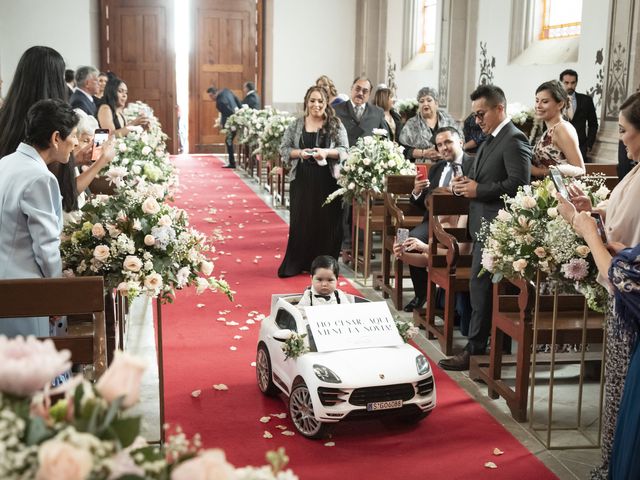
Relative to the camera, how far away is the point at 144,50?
68.6 feet

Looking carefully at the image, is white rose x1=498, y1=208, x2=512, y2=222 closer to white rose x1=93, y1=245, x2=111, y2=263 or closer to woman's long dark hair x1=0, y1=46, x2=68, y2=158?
white rose x1=93, y1=245, x2=111, y2=263

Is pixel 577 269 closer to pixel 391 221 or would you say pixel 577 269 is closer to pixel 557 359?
pixel 557 359

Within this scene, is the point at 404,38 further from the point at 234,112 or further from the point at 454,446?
the point at 454,446

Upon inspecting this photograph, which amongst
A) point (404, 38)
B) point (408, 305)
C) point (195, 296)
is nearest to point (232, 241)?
point (195, 296)

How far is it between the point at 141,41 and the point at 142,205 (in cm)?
1786

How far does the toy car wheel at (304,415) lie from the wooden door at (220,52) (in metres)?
17.7

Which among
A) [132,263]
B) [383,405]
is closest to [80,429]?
[132,263]

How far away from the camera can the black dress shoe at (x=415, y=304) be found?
6914mm

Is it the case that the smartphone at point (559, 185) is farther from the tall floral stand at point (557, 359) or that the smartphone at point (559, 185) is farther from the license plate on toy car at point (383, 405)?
the license plate on toy car at point (383, 405)

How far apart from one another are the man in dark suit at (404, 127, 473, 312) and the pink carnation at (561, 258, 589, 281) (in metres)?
2.38

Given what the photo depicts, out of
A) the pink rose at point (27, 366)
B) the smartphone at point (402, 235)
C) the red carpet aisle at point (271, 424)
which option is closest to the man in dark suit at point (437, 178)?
the smartphone at point (402, 235)

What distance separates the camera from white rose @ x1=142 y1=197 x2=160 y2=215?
400cm

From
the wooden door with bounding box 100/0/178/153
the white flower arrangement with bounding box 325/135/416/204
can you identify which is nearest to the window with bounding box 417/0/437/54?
the wooden door with bounding box 100/0/178/153

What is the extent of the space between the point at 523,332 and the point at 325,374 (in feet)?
4.04
